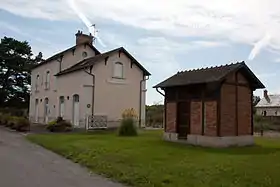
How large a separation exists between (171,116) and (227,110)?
363 centimetres

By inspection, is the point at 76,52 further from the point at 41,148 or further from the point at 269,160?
the point at 269,160

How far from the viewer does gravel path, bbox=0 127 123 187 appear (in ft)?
31.4

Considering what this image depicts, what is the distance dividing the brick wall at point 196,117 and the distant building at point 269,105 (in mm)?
59763

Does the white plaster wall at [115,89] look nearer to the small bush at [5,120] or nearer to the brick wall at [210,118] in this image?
the small bush at [5,120]

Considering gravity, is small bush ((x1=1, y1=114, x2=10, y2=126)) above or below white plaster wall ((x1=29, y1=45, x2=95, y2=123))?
below

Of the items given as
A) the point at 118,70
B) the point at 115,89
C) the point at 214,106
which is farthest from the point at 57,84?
the point at 214,106

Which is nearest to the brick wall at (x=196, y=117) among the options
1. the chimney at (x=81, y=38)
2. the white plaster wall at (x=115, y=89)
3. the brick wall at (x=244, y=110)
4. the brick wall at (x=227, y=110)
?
the brick wall at (x=227, y=110)

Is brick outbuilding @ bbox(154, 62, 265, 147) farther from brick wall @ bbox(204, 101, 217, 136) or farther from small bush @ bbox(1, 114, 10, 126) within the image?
small bush @ bbox(1, 114, 10, 126)

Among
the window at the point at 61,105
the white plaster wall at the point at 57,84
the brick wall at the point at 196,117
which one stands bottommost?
the brick wall at the point at 196,117

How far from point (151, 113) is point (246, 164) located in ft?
112

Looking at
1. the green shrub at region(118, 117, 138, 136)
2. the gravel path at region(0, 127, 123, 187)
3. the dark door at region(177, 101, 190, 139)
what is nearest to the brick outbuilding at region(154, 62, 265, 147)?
the dark door at region(177, 101, 190, 139)

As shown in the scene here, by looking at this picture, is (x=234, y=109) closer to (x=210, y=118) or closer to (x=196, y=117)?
(x=210, y=118)

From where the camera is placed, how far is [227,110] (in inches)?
736

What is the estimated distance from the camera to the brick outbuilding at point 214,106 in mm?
18453
